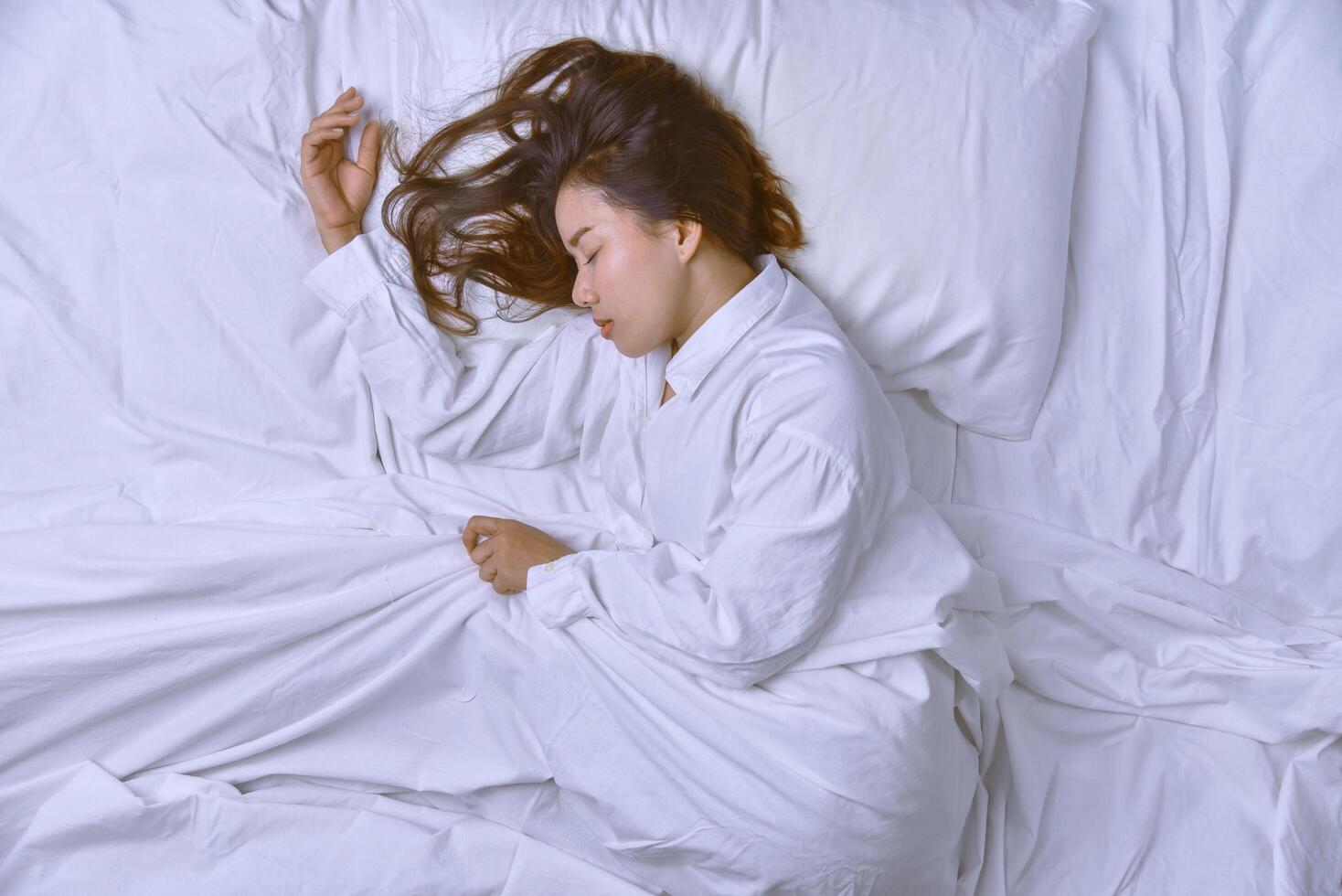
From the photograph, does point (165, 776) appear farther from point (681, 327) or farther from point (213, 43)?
point (213, 43)

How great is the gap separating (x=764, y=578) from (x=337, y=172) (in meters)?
0.75

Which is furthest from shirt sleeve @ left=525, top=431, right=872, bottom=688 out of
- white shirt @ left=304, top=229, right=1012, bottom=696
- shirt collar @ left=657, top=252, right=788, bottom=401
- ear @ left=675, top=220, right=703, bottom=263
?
ear @ left=675, top=220, right=703, bottom=263

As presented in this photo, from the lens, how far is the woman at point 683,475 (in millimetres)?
1191

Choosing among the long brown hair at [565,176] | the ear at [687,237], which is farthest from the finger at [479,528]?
the ear at [687,237]

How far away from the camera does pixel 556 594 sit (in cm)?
130

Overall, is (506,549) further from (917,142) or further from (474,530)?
(917,142)

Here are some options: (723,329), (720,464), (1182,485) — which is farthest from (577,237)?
(1182,485)

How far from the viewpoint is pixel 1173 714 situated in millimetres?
1400

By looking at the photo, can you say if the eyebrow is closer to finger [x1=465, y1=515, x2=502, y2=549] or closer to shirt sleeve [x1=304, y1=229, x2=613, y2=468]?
shirt sleeve [x1=304, y1=229, x2=613, y2=468]

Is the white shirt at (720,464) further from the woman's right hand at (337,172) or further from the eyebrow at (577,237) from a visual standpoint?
the eyebrow at (577,237)

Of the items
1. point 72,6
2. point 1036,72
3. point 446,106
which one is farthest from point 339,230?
point 1036,72

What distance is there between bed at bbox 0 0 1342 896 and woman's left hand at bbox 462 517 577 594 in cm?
6

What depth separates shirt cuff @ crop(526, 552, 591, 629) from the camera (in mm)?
1292

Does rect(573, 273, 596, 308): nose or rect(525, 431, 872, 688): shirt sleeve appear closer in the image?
rect(525, 431, 872, 688): shirt sleeve
